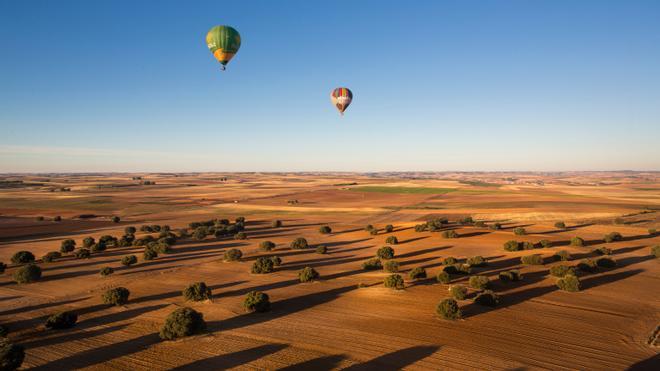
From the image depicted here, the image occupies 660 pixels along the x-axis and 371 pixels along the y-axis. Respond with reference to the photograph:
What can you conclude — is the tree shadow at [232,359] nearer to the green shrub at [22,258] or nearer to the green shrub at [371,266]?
the green shrub at [371,266]

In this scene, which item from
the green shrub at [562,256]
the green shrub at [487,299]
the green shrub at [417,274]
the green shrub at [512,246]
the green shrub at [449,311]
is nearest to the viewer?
the green shrub at [449,311]

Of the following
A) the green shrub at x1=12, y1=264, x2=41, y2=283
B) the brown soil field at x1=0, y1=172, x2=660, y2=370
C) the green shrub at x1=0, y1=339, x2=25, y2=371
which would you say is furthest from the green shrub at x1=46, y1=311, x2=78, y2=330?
the green shrub at x1=12, y1=264, x2=41, y2=283

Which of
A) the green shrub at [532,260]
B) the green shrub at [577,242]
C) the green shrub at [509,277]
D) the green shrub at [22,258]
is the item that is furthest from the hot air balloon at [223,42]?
the green shrub at [577,242]

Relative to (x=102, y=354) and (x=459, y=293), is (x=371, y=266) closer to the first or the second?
(x=459, y=293)

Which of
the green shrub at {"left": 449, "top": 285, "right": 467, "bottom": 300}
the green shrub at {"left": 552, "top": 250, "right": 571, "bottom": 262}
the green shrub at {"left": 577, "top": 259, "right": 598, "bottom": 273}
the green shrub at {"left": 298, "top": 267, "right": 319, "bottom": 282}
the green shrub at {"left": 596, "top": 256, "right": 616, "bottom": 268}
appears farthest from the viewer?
the green shrub at {"left": 552, "top": 250, "right": 571, "bottom": 262}

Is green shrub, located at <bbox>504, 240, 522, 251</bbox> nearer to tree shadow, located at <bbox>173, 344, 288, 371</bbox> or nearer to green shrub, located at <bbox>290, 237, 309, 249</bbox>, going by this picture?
green shrub, located at <bbox>290, 237, 309, 249</bbox>

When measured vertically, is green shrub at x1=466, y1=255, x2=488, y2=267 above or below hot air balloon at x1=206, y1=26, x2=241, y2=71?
below
